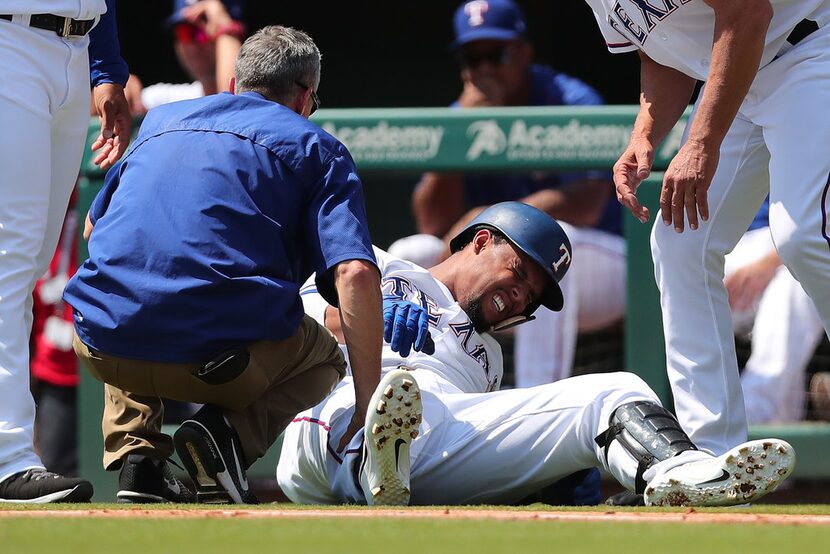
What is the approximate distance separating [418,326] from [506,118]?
1.74 meters

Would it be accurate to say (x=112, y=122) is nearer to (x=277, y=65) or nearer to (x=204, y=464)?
(x=277, y=65)

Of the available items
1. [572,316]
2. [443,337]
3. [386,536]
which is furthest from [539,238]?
[386,536]

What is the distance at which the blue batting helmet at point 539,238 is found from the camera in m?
4.18

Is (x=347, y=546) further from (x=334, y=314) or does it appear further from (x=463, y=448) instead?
(x=334, y=314)

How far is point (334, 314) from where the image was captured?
4.23 metres

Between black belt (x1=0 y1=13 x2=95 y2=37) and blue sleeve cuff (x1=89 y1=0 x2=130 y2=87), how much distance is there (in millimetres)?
335

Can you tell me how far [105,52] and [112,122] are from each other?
0.72 feet

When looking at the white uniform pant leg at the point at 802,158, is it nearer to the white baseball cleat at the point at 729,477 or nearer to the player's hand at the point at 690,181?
the player's hand at the point at 690,181

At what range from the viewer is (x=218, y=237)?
3.49m

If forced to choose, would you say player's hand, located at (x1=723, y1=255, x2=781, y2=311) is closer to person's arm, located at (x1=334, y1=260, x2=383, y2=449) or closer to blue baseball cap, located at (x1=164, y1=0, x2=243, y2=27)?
person's arm, located at (x1=334, y1=260, x2=383, y2=449)

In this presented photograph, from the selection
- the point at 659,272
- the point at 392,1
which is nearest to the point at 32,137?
the point at 659,272

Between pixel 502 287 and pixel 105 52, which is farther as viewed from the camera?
pixel 105 52

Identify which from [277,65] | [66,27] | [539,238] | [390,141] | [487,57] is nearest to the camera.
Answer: [277,65]

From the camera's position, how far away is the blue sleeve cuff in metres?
4.32
